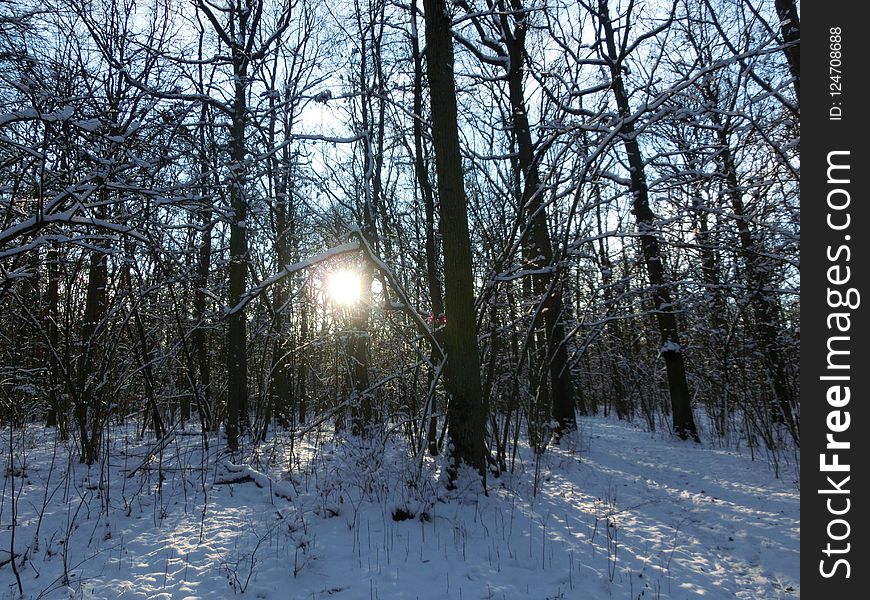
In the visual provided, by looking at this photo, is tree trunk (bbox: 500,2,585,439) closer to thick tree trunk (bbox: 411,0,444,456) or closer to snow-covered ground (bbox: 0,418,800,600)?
thick tree trunk (bbox: 411,0,444,456)

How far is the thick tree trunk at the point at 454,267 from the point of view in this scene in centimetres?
558

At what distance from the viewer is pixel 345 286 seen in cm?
746

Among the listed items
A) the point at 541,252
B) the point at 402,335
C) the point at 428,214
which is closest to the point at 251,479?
the point at 402,335

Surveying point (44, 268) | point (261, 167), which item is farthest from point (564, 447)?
point (44, 268)

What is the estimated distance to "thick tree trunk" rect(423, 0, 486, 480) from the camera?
18.3ft

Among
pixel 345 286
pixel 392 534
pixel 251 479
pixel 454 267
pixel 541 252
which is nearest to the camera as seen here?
pixel 392 534

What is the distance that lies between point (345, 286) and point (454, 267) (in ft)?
7.71

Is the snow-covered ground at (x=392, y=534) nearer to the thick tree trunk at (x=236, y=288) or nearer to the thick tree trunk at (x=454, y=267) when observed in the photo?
the thick tree trunk at (x=454, y=267)

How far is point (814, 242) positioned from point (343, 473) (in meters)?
5.54

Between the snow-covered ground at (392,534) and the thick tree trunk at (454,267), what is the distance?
0.72 metres

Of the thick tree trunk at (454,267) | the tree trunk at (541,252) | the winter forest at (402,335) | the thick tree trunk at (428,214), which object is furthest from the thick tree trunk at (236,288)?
the tree trunk at (541,252)

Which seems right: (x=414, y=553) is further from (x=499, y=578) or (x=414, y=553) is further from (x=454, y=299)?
(x=454, y=299)

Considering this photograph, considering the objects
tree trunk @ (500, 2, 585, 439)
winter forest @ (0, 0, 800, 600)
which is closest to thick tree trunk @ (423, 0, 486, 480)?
winter forest @ (0, 0, 800, 600)

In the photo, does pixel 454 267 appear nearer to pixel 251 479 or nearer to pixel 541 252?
pixel 251 479
